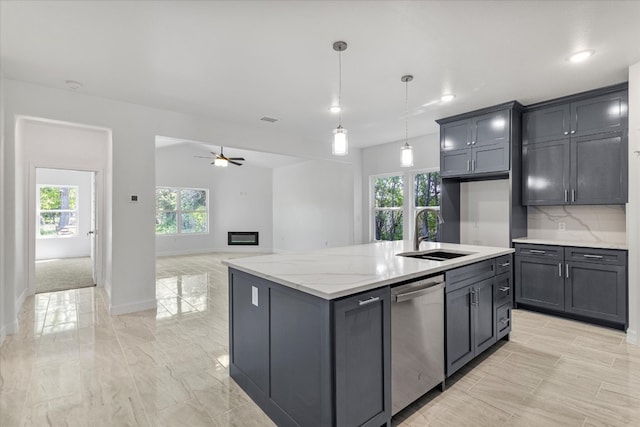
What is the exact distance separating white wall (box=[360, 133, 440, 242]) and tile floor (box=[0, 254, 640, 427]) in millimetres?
3038

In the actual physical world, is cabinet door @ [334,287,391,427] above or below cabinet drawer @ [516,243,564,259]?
below

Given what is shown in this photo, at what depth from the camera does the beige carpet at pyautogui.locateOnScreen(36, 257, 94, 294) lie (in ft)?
17.6

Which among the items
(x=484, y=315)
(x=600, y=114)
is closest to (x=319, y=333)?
Answer: (x=484, y=315)

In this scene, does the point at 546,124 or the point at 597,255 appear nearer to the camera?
the point at 597,255

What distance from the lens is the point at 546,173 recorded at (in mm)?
3965

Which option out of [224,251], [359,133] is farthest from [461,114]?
[224,251]

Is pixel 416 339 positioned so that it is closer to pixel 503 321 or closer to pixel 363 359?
pixel 363 359

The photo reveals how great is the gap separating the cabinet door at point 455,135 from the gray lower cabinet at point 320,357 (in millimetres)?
3531

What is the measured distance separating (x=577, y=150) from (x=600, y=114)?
43cm

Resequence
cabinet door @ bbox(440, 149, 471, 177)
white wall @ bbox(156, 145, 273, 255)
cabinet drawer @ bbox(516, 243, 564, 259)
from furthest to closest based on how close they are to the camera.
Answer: white wall @ bbox(156, 145, 273, 255) → cabinet door @ bbox(440, 149, 471, 177) → cabinet drawer @ bbox(516, 243, 564, 259)

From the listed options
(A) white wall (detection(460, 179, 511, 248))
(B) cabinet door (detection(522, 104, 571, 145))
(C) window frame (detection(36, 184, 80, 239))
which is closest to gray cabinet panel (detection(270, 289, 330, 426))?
(A) white wall (detection(460, 179, 511, 248))

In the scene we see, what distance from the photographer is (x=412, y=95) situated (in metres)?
3.77

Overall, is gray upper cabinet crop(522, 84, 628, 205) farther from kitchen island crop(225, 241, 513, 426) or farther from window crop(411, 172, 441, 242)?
kitchen island crop(225, 241, 513, 426)

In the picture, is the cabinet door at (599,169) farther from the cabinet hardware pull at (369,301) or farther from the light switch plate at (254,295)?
the light switch plate at (254,295)
